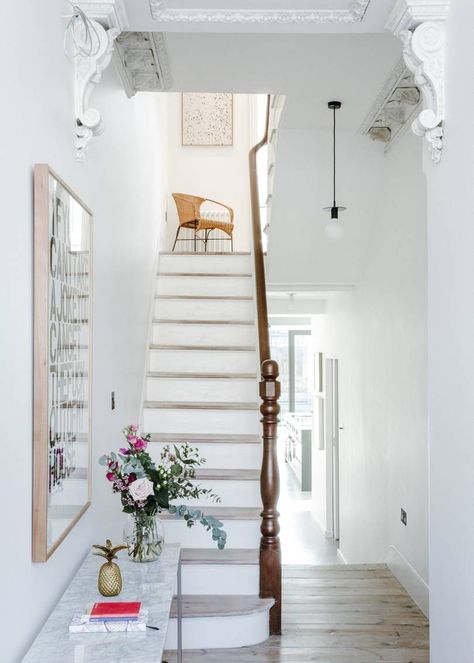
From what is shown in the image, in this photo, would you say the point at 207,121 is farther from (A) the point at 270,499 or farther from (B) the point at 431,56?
(B) the point at 431,56

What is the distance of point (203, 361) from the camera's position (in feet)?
15.7

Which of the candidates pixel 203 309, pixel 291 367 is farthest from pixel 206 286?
pixel 291 367

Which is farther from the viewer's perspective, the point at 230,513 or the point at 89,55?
the point at 230,513

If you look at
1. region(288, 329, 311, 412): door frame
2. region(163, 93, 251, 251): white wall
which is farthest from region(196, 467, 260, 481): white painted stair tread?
region(288, 329, 311, 412): door frame

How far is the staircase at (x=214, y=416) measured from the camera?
3033 mm

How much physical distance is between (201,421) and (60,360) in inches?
100

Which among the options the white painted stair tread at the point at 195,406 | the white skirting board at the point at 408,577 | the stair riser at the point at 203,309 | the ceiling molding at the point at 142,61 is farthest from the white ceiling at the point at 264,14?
the stair riser at the point at 203,309

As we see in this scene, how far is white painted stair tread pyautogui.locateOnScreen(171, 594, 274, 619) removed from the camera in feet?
9.64

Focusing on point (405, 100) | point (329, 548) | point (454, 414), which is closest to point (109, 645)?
point (454, 414)

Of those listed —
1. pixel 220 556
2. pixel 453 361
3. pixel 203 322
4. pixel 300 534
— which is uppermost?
pixel 203 322

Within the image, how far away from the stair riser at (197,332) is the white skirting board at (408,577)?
181 cm

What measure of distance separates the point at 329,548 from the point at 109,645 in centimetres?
595

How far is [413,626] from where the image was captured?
332 centimetres

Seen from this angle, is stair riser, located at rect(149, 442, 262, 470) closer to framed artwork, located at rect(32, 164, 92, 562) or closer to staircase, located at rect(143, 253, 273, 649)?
staircase, located at rect(143, 253, 273, 649)
